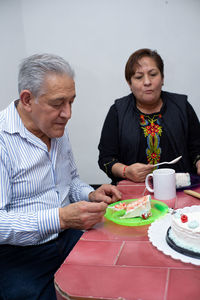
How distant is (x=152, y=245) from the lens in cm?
92

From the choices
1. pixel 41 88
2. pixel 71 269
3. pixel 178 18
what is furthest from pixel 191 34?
pixel 71 269

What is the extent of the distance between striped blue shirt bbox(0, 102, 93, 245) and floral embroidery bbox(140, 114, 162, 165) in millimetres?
734

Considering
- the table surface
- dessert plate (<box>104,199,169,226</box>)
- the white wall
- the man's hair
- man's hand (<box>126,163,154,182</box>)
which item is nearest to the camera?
the table surface

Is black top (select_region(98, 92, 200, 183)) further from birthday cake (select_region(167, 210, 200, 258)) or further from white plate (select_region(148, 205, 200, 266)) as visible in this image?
birthday cake (select_region(167, 210, 200, 258))

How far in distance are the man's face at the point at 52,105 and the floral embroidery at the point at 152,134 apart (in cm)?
84

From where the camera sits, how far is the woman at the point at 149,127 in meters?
2.05

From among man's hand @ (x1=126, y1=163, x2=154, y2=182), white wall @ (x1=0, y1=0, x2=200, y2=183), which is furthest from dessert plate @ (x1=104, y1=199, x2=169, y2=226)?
white wall @ (x1=0, y1=0, x2=200, y2=183)

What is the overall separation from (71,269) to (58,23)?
313 centimetres

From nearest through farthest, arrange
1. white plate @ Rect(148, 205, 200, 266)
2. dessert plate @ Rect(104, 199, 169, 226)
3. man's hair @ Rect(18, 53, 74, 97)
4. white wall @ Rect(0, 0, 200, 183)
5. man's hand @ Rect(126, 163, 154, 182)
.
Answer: white plate @ Rect(148, 205, 200, 266)
dessert plate @ Rect(104, 199, 169, 226)
man's hair @ Rect(18, 53, 74, 97)
man's hand @ Rect(126, 163, 154, 182)
white wall @ Rect(0, 0, 200, 183)

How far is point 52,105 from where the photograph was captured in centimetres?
130

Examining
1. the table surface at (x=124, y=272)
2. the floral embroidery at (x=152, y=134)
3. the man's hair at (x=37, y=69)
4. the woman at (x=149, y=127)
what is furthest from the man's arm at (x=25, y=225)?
the floral embroidery at (x=152, y=134)

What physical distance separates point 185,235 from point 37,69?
0.85 metres

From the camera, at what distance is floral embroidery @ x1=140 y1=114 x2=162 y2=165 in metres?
2.06

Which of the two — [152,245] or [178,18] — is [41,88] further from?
[178,18]
